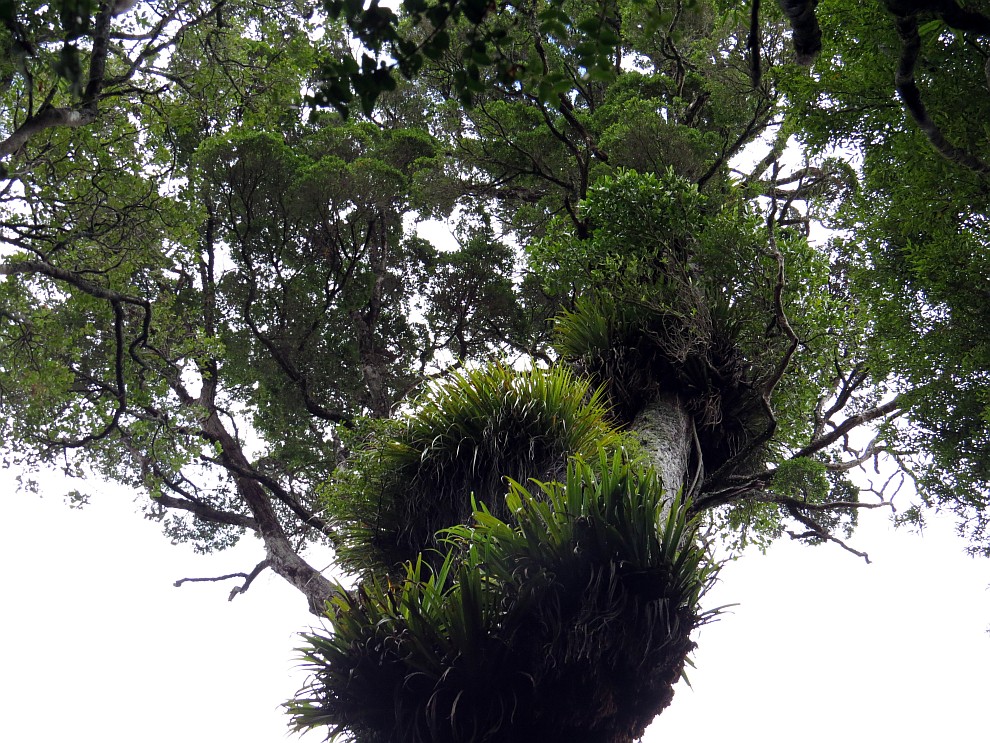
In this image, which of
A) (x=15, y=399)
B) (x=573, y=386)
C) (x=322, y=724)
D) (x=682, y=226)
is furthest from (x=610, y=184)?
(x=15, y=399)

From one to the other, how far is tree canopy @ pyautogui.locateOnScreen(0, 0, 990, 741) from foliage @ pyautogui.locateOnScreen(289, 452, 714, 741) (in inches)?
0.7

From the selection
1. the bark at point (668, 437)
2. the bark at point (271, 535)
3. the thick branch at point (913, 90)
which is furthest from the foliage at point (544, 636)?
the bark at point (271, 535)

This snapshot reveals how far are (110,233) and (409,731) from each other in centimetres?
442

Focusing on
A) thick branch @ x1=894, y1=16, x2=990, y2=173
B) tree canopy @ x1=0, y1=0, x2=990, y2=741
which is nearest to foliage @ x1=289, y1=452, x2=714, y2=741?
tree canopy @ x1=0, y1=0, x2=990, y2=741

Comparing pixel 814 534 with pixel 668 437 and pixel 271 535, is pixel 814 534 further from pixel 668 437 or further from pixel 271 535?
pixel 271 535

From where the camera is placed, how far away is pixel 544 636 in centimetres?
430

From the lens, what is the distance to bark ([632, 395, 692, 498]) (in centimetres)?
568

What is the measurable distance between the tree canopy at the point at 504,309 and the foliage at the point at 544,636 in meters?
0.02

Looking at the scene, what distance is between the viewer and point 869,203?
19.4ft

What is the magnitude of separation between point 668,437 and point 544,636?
215 centimetres

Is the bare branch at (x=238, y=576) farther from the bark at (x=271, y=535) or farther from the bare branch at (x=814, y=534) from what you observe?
the bare branch at (x=814, y=534)

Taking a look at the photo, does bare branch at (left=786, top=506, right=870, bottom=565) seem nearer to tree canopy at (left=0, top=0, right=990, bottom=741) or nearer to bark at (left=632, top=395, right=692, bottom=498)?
tree canopy at (left=0, top=0, right=990, bottom=741)

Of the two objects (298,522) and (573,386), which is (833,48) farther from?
(298,522)

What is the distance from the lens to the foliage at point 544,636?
14.0 ft
